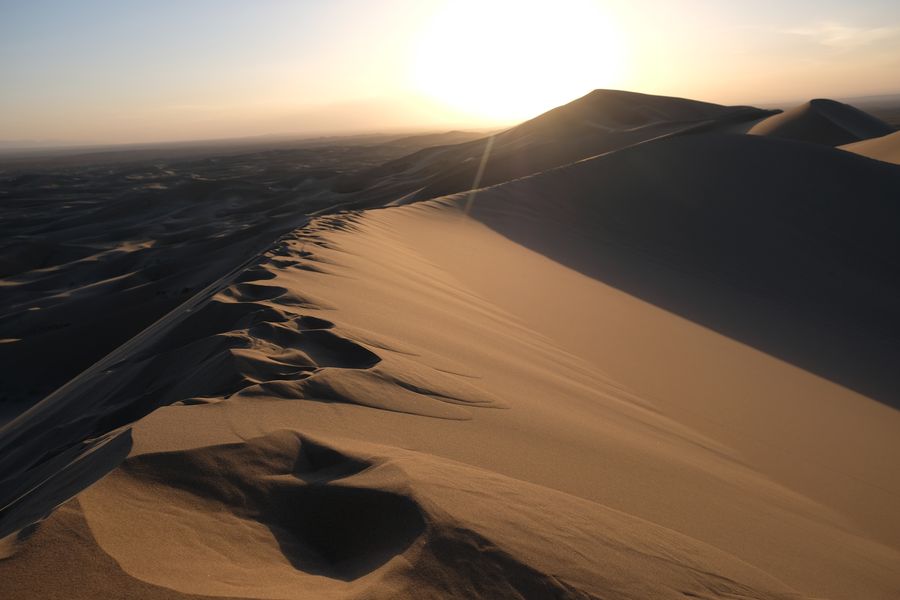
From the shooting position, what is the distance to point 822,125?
21984 millimetres

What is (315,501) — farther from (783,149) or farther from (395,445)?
(783,149)

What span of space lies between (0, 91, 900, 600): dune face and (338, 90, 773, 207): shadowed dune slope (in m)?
12.4

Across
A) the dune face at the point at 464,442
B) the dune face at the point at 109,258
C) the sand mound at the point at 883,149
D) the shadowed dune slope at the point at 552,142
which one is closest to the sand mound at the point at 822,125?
the shadowed dune slope at the point at 552,142

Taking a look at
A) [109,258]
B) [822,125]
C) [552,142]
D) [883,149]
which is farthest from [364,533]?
[822,125]

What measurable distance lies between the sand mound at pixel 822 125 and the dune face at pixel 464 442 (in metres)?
16.2

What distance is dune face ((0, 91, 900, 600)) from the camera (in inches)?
55.6

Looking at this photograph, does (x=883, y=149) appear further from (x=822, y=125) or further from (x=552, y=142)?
(x=552, y=142)

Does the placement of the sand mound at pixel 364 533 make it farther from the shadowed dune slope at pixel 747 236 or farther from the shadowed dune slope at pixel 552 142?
the shadowed dune slope at pixel 552 142

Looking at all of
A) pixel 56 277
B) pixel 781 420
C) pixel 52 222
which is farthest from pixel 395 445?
pixel 52 222

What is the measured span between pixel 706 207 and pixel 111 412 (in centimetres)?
944

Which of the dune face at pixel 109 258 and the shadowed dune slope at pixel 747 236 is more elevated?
the shadowed dune slope at pixel 747 236

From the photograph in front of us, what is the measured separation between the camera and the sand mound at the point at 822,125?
2091 cm

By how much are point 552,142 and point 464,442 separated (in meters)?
23.4

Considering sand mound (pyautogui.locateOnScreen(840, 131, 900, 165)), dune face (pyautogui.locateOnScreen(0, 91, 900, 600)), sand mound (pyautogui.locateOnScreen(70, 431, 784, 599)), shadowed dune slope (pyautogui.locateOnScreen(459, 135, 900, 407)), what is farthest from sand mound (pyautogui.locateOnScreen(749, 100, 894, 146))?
sand mound (pyautogui.locateOnScreen(70, 431, 784, 599))
